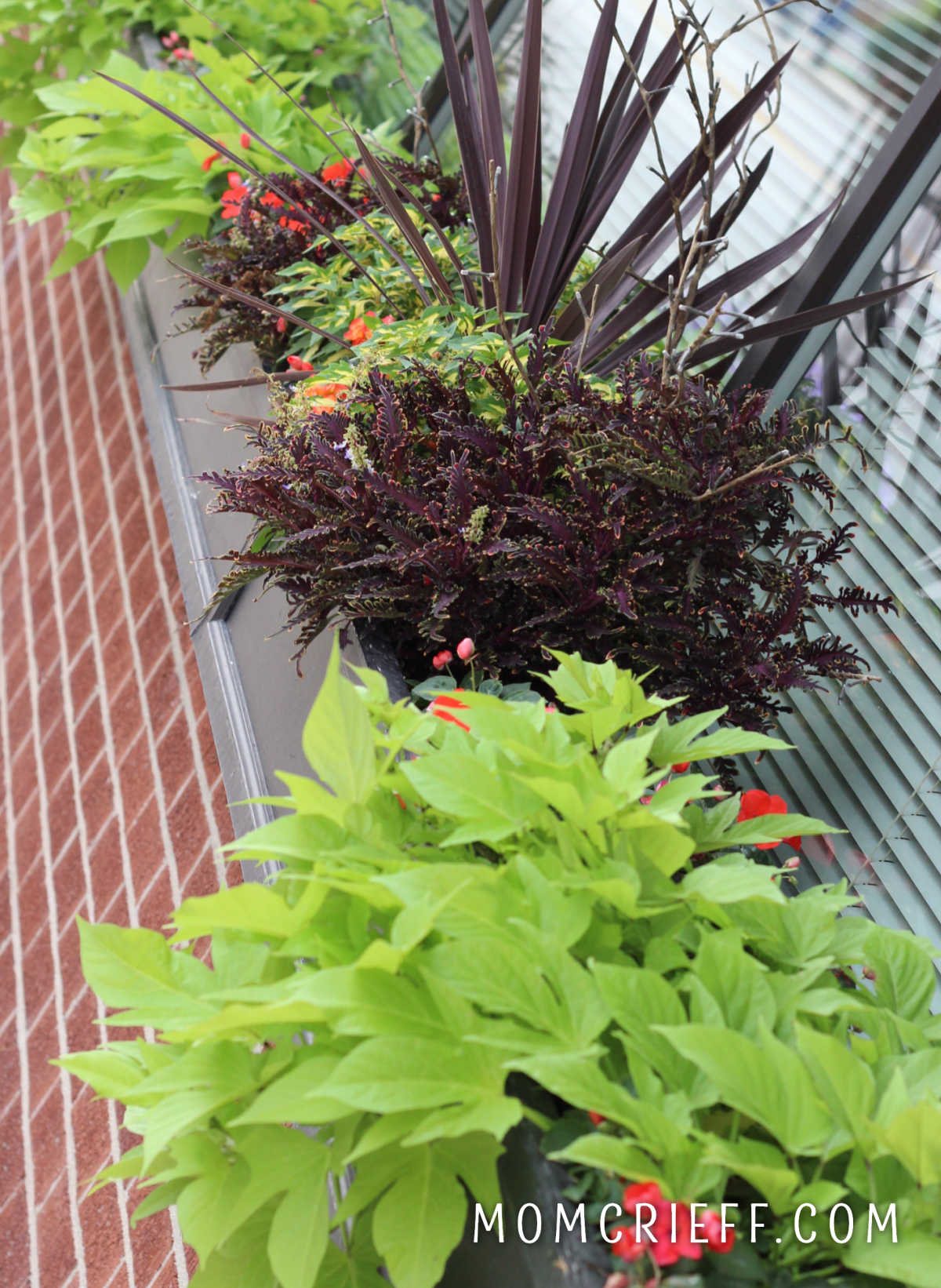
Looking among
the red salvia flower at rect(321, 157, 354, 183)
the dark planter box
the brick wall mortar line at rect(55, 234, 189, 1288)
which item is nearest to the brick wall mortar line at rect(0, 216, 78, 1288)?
the brick wall mortar line at rect(55, 234, 189, 1288)

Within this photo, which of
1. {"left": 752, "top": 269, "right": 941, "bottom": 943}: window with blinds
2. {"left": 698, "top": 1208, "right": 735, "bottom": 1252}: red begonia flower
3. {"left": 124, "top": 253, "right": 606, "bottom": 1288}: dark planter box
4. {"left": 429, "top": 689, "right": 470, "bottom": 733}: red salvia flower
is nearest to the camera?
{"left": 698, "top": 1208, "right": 735, "bottom": 1252}: red begonia flower

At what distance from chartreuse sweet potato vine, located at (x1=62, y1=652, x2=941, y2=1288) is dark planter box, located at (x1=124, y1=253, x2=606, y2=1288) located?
5cm

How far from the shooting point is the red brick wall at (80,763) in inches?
68.0

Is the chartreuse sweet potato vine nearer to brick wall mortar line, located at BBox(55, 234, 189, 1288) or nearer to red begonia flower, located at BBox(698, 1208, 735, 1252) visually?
red begonia flower, located at BBox(698, 1208, 735, 1252)

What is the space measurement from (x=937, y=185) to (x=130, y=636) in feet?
6.11

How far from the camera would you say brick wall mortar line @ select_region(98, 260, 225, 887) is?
2.02 m

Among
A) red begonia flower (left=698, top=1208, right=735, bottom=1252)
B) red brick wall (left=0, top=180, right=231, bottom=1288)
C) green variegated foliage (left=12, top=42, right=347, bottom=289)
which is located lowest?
red begonia flower (left=698, top=1208, right=735, bottom=1252)

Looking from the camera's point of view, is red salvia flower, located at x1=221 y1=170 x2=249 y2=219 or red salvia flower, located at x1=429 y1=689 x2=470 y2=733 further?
red salvia flower, located at x1=221 y1=170 x2=249 y2=219

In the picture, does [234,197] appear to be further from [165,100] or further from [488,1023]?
[488,1023]

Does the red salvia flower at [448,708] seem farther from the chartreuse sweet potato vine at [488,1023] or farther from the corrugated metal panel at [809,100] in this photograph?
the corrugated metal panel at [809,100]

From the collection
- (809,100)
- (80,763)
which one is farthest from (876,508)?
(80,763)

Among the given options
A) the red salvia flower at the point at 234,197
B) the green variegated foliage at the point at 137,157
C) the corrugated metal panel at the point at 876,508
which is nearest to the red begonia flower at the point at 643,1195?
the corrugated metal panel at the point at 876,508

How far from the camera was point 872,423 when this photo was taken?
1.61 metres

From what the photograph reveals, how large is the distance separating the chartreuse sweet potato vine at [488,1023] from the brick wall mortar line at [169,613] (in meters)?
0.66
